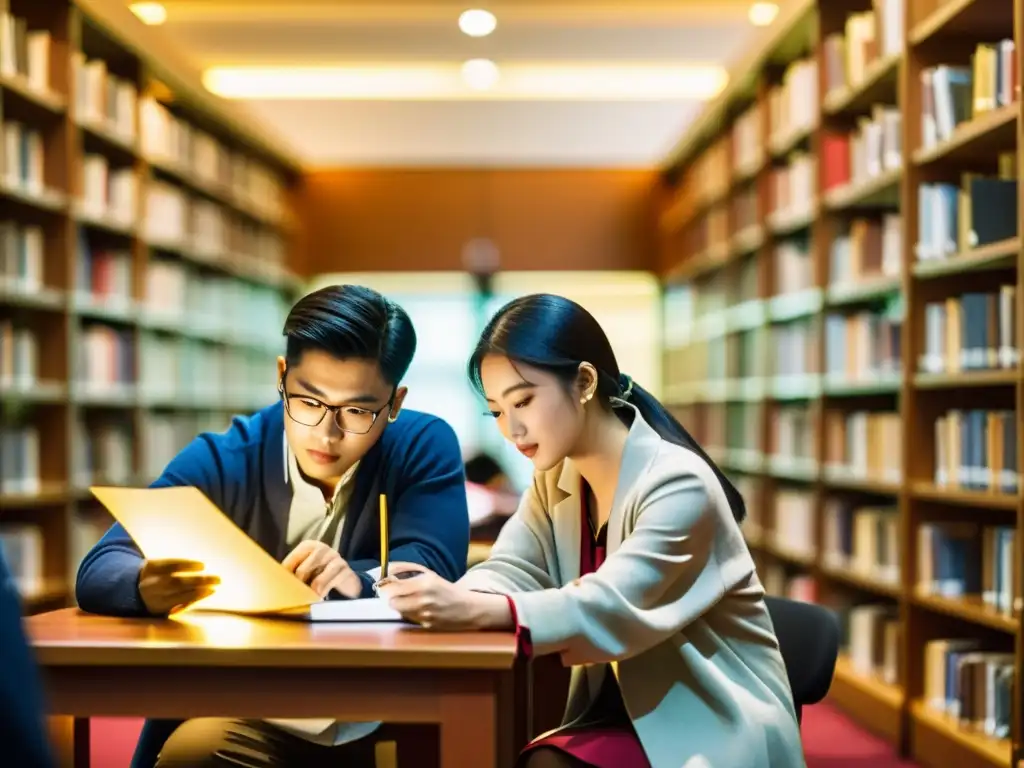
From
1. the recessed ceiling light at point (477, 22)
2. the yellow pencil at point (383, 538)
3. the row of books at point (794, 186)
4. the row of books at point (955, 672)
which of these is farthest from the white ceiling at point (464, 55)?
the yellow pencil at point (383, 538)

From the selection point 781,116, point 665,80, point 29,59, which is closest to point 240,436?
point 29,59

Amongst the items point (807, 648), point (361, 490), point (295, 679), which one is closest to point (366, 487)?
point (361, 490)

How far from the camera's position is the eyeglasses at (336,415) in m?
1.95

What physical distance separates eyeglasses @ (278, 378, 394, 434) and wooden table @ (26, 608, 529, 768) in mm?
439

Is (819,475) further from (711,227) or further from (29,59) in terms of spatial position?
(29,59)

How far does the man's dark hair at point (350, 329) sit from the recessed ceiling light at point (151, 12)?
4835 mm

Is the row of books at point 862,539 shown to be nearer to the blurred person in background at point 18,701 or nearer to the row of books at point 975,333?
the row of books at point 975,333

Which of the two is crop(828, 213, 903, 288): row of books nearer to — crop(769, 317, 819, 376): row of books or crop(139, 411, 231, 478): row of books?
crop(769, 317, 819, 376): row of books

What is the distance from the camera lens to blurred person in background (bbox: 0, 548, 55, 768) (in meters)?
0.75

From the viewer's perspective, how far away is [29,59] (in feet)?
16.1

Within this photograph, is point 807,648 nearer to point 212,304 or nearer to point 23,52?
point 23,52

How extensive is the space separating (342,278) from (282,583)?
8.13 meters

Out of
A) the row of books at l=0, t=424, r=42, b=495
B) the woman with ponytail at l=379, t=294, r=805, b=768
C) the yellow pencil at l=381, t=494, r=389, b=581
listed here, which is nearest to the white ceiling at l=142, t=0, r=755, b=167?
the row of books at l=0, t=424, r=42, b=495

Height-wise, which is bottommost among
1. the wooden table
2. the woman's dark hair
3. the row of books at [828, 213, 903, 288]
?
the wooden table
